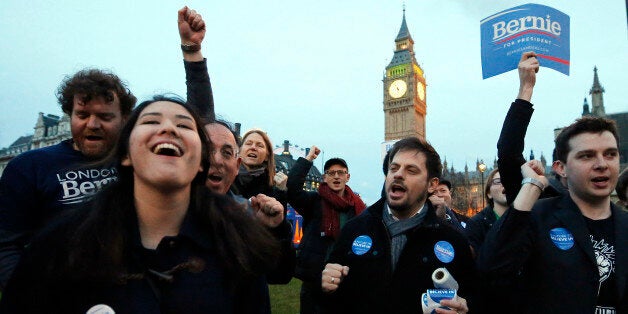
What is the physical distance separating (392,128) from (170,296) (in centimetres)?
8455

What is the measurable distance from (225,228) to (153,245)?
285 mm

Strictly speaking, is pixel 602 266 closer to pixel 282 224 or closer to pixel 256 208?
pixel 282 224

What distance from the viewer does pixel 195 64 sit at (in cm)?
293

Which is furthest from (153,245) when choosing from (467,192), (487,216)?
(467,192)

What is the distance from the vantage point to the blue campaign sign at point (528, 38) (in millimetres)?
3154

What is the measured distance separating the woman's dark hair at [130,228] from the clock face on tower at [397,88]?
84973 mm

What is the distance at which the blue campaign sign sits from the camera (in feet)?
10.3

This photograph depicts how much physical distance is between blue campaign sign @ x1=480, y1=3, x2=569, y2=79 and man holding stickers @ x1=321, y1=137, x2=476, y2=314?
1.03 metres

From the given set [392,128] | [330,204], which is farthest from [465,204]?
[330,204]

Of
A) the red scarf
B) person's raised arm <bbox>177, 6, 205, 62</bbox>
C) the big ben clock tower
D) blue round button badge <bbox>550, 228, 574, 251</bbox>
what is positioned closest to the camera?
blue round button badge <bbox>550, 228, 574, 251</bbox>

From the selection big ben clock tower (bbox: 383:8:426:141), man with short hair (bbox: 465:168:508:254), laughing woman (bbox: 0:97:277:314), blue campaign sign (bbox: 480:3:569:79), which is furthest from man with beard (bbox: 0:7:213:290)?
big ben clock tower (bbox: 383:8:426:141)

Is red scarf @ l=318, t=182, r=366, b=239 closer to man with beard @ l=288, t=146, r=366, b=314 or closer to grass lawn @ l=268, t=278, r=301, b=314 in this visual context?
man with beard @ l=288, t=146, r=366, b=314

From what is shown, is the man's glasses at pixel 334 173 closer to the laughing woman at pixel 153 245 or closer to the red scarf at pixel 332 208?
the red scarf at pixel 332 208

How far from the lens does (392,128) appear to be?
8425 cm
